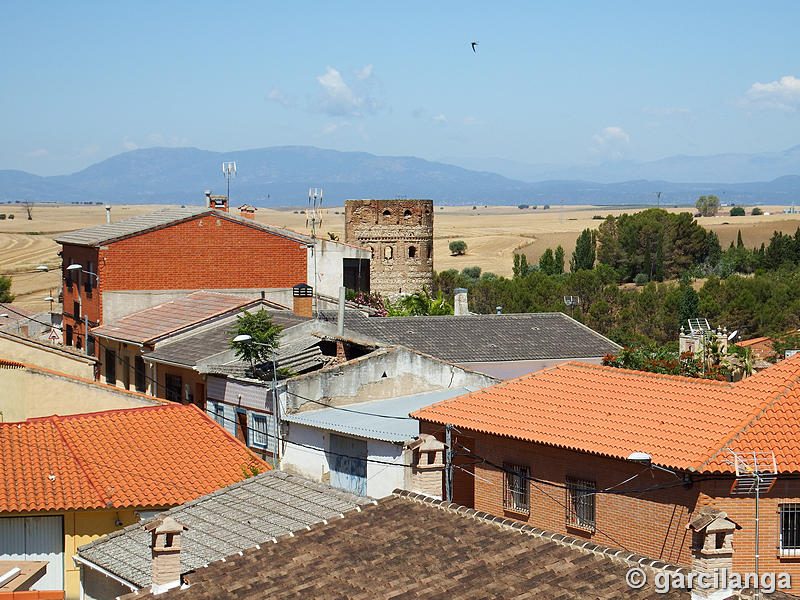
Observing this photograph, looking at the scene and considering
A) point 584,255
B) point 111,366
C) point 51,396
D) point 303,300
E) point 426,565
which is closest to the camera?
point 426,565

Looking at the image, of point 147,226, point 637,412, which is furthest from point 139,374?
point 637,412

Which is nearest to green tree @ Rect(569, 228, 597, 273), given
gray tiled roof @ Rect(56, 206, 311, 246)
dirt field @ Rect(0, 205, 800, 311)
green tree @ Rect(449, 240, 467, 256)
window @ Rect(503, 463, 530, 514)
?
dirt field @ Rect(0, 205, 800, 311)

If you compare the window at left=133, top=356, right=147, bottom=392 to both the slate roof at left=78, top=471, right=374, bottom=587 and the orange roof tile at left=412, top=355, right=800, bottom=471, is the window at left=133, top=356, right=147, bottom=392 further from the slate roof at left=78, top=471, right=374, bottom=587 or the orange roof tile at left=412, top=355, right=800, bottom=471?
the orange roof tile at left=412, top=355, right=800, bottom=471

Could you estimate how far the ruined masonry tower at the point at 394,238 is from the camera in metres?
67.2

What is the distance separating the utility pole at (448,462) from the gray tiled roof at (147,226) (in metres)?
20.8

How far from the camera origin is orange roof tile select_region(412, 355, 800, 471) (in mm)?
17812

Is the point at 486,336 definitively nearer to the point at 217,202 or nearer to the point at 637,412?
the point at 217,202

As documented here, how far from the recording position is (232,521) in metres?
20.2

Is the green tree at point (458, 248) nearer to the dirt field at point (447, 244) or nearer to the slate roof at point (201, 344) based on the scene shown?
the dirt field at point (447, 244)

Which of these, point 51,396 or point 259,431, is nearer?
point 259,431

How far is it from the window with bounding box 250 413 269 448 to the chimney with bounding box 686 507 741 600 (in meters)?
13.7

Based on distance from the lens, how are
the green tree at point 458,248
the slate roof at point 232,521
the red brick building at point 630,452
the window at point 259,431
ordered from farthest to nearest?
the green tree at point 458,248
the window at point 259,431
the slate roof at point 232,521
the red brick building at point 630,452

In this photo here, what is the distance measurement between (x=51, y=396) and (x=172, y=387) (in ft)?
14.2

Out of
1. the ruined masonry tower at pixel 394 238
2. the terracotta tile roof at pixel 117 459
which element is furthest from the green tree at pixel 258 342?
the ruined masonry tower at pixel 394 238
